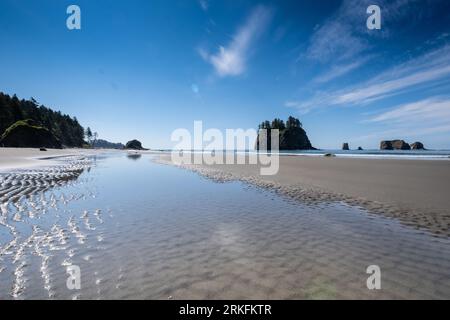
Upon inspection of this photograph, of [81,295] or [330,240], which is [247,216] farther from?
[81,295]

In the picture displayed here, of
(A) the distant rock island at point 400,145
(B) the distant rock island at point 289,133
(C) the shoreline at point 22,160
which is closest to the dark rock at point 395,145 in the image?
(A) the distant rock island at point 400,145

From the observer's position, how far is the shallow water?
14.0 feet

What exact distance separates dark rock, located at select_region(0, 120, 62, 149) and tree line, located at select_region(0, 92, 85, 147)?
59.5ft

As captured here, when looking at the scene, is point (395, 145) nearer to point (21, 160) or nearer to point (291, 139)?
point (291, 139)

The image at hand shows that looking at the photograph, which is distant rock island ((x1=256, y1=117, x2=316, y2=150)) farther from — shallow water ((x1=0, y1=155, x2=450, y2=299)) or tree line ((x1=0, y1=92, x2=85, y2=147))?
shallow water ((x1=0, y1=155, x2=450, y2=299))

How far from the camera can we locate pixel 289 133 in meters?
159

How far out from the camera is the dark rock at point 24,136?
7394cm

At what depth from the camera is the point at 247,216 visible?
9117 mm

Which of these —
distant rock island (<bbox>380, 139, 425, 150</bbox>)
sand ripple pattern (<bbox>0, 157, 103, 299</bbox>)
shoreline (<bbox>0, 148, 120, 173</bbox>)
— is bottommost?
sand ripple pattern (<bbox>0, 157, 103, 299</bbox>)

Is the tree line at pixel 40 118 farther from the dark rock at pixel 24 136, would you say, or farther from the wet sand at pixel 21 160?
the wet sand at pixel 21 160

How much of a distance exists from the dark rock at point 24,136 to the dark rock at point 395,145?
176m

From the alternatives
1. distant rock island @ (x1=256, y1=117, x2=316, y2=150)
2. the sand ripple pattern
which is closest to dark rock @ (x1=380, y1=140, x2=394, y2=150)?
distant rock island @ (x1=256, y1=117, x2=316, y2=150)

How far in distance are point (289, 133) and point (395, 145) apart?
206 ft
